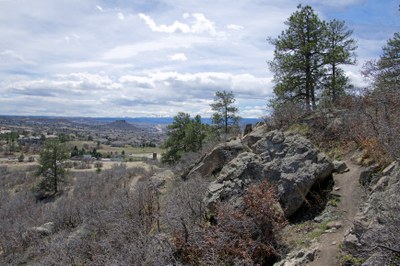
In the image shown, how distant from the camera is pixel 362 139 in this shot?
10.9m

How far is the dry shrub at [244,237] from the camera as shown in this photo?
27.6 feet

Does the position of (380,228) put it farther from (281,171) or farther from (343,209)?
(281,171)

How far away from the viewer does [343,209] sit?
8.70 m

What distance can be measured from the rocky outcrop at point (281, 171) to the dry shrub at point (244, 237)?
1.69ft

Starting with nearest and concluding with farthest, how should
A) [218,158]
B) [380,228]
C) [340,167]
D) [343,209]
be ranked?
1. [380,228]
2. [343,209]
3. [340,167]
4. [218,158]

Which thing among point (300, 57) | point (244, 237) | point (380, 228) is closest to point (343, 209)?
point (244, 237)

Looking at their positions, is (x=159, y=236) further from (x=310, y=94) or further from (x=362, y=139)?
(x=310, y=94)

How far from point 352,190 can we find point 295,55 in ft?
38.5

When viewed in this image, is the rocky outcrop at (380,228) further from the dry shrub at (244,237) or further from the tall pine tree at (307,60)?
the tall pine tree at (307,60)

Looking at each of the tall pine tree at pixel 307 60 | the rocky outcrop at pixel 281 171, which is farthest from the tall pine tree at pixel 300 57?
the rocky outcrop at pixel 281 171

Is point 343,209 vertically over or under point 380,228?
under

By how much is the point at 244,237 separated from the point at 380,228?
3531 mm

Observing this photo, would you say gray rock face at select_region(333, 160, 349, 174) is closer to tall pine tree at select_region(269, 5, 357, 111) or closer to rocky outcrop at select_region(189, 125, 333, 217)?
rocky outcrop at select_region(189, 125, 333, 217)

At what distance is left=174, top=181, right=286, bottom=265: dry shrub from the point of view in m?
8.42
